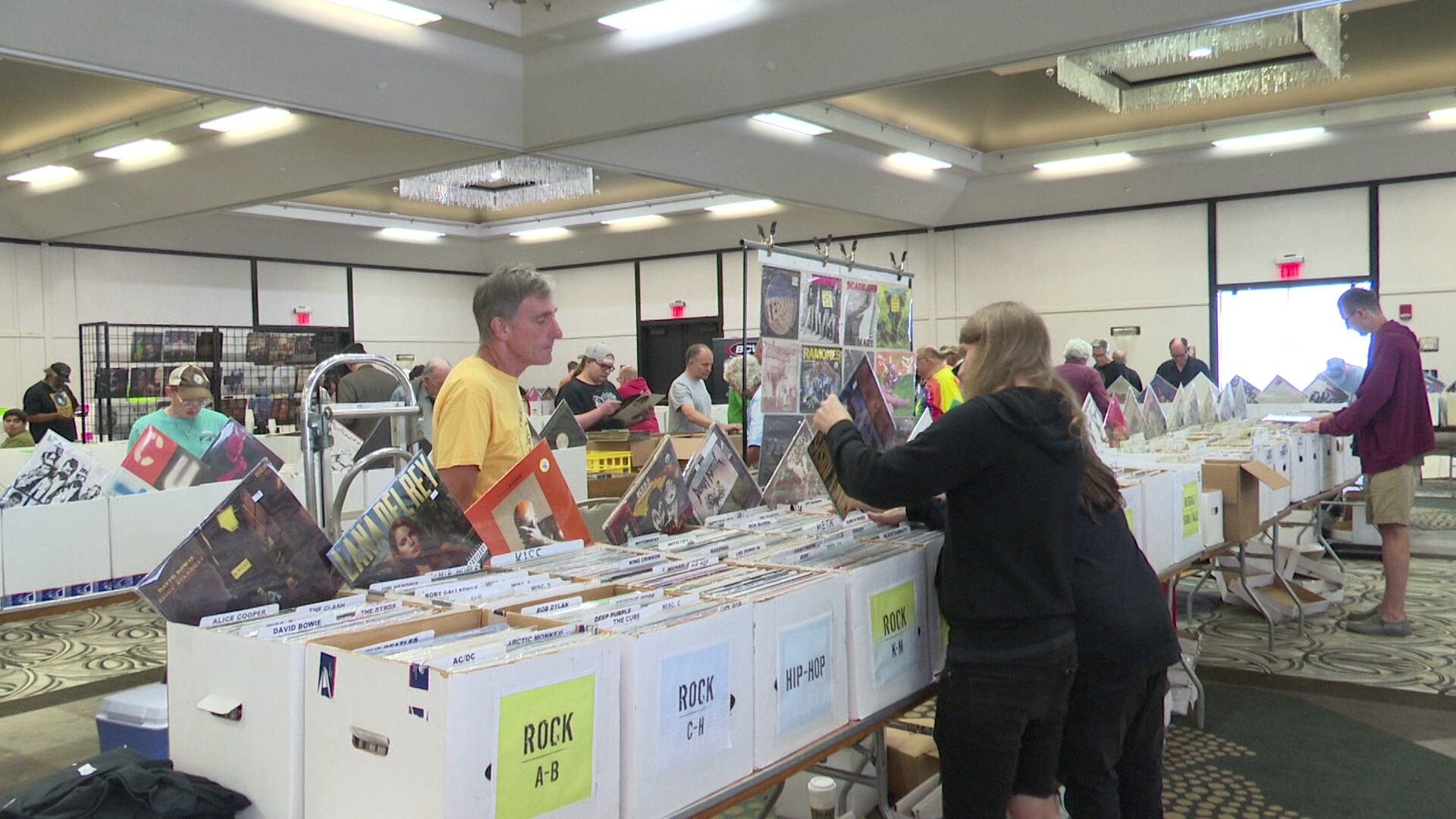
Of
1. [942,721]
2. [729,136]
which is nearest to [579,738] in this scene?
[942,721]

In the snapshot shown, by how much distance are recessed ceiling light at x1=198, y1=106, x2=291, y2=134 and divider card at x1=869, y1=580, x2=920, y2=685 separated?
7.68 metres

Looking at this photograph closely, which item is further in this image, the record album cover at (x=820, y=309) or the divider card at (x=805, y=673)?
the record album cover at (x=820, y=309)

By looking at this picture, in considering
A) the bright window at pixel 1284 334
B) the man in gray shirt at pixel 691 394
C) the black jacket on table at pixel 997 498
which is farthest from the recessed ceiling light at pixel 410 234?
the black jacket on table at pixel 997 498

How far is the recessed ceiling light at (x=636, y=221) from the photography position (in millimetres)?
13383

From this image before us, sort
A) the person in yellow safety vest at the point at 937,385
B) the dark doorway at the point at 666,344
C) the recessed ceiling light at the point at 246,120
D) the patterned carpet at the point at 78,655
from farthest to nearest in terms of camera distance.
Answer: the dark doorway at the point at 666,344 → the recessed ceiling light at the point at 246,120 → the person in yellow safety vest at the point at 937,385 → the patterned carpet at the point at 78,655

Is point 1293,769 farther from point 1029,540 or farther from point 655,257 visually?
point 655,257

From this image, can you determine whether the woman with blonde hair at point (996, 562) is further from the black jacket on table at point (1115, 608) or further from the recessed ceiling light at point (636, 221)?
the recessed ceiling light at point (636, 221)

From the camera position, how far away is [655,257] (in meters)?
15.0

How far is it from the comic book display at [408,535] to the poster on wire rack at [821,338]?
3.48 ft

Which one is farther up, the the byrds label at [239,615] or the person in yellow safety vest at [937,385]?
the person in yellow safety vest at [937,385]

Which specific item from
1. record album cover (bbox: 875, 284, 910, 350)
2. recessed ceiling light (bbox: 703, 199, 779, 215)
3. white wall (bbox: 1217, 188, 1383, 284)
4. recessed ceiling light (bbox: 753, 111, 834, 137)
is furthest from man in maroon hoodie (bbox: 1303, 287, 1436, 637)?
recessed ceiling light (bbox: 703, 199, 779, 215)

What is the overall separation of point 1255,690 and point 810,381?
8.61ft

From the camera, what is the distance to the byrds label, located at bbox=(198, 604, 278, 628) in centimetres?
148

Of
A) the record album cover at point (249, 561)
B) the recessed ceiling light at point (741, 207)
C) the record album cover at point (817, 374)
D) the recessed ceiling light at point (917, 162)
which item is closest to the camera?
the record album cover at point (249, 561)
